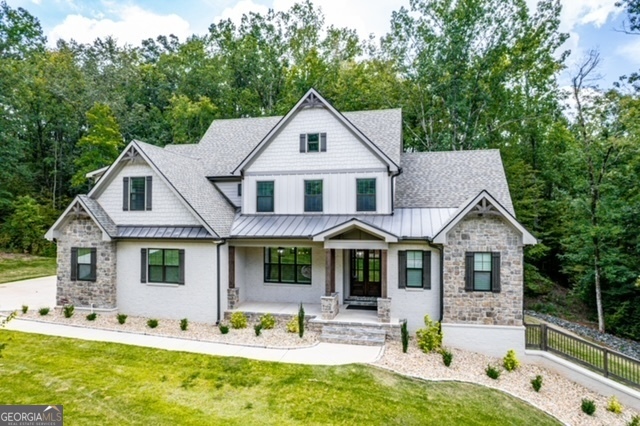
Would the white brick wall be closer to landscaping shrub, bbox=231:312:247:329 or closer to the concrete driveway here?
landscaping shrub, bbox=231:312:247:329

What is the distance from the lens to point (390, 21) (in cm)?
2648

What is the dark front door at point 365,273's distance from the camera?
15094 millimetres

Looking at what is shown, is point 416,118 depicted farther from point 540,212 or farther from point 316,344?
point 316,344

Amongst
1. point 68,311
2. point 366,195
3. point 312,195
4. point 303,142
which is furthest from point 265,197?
point 68,311

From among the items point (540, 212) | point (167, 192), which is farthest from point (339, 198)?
point (540, 212)

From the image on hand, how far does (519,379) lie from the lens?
10461 mm

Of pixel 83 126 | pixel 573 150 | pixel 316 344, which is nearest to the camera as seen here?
pixel 316 344

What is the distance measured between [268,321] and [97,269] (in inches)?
287

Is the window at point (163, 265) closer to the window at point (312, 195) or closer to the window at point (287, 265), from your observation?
the window at point (287, 265)

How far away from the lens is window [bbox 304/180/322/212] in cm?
1520

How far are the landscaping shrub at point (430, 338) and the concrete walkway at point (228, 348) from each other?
1.37 meters

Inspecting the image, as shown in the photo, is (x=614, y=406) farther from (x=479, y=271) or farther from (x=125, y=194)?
(x=125, y=194)

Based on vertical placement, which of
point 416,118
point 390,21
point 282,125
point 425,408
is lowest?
point 425,408

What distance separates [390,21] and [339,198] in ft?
59.8
